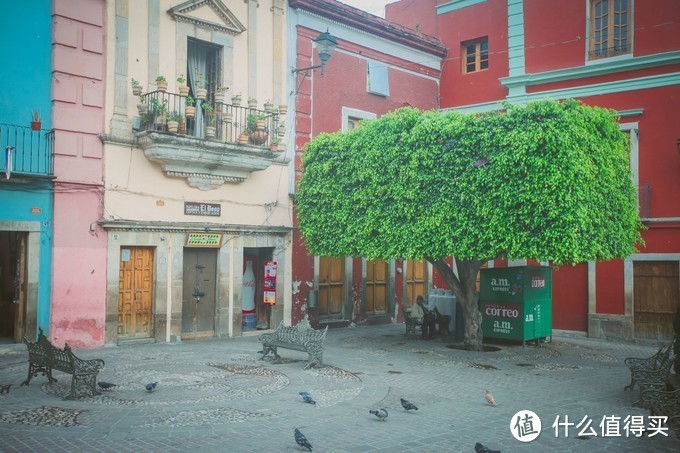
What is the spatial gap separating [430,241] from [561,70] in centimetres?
909

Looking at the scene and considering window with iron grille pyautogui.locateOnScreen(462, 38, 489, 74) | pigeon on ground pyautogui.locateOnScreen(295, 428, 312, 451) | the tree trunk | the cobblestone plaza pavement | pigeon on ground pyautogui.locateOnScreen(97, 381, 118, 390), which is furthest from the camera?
window with iron grille pyautogui.locateOnScreen(462, 38, 489, 74)

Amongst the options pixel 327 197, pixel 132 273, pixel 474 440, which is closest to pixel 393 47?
pixel 327 197

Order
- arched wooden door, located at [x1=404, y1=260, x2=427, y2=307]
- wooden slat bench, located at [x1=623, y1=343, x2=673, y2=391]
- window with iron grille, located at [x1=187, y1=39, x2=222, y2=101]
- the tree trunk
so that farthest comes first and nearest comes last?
arched wooden door, located at [x1=404, y1=260, x2=427, y2=307] → window with iron grille, located at [x1=187, y1=39, x2=222, y2=101] → the tree trunk → wooden slat bench, located at [x1=623, y1=343, x2=673, y2=391]

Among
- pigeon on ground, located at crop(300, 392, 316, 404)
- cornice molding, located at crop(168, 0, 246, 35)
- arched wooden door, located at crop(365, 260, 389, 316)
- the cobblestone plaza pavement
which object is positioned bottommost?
the cobblestone plaza pavement

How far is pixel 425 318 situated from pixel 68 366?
10545 millimetres

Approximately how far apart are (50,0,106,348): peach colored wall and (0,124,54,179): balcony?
0.24 meters

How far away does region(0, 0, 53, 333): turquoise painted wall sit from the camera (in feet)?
46.4

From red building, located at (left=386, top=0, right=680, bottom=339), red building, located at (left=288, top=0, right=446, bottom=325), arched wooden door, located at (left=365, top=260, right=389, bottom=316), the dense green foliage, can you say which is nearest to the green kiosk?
the dense green foliage

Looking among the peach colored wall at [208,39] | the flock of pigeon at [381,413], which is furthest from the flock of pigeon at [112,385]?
the peach colored wall at [208,39]

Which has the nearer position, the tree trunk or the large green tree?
the large green tree

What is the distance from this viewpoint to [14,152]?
14.0m

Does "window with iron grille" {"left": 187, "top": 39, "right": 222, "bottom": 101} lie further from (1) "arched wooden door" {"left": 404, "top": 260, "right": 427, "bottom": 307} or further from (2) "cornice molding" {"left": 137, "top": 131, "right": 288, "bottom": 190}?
(1) "arched wooden door" {"left": 404, "top": 260, "right": 427, "bottom": 307}

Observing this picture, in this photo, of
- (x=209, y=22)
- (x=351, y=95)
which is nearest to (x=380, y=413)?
(x=209, y=22)

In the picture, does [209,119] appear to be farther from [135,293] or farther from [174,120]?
[135,293]
